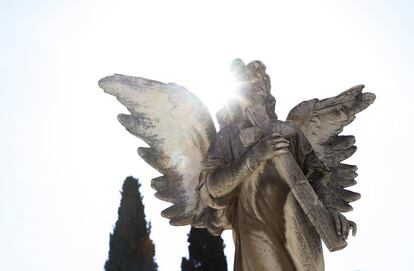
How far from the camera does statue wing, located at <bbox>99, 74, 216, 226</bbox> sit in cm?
425

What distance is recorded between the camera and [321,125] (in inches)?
179

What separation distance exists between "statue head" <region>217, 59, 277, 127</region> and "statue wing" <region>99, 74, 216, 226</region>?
285 millimetres

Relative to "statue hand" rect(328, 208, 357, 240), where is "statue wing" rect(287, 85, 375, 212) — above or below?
above

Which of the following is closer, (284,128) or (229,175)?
(229,175)

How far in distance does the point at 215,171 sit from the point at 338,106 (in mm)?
1331

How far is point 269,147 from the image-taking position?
3.58m

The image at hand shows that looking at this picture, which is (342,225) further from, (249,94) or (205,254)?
(205,254)

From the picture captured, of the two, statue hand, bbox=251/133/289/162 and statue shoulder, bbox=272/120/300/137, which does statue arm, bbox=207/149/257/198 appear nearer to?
statue hand, bbox=251/133/289/162

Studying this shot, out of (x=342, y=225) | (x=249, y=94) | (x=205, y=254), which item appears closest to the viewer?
(x=342, y=225)

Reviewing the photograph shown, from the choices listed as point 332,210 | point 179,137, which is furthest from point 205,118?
point 332,210

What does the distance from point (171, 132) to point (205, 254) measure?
14.6 meters

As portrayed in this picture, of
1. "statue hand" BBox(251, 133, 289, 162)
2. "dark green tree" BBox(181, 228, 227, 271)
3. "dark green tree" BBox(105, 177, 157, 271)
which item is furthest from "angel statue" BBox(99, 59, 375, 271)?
"dark green tree" BBox(105, 177, 157, 271)

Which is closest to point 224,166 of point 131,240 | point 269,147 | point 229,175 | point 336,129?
point 229,175

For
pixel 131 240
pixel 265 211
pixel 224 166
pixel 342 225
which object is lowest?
pixel 342 225
